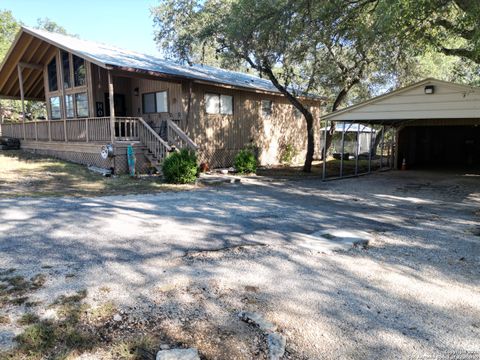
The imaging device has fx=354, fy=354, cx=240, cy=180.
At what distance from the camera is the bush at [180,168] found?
10.8 metres

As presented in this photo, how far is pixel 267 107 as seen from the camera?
17938mm

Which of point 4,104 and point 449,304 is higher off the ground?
point 4,104

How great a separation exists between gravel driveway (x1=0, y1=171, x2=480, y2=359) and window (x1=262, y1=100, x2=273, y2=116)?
10647 millimetres

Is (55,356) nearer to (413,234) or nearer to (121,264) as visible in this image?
(121,264)

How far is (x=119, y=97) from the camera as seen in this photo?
15.6 m

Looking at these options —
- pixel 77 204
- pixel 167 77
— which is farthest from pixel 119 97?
pixel 77 204

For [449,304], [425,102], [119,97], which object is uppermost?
[119,97]

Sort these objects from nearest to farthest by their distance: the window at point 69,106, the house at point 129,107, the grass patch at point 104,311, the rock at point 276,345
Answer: the rock at point 276,345, the grass patch at point 104,311, the house at point 129,107, the window at point 69,106

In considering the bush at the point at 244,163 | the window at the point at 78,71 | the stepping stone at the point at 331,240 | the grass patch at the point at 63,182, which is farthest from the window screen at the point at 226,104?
the stepping stone at the point at 331,240

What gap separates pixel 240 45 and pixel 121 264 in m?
9.93

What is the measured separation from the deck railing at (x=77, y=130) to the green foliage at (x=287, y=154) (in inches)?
323

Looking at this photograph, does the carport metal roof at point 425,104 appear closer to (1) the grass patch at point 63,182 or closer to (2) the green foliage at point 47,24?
(1) the grass patch at point 63,182

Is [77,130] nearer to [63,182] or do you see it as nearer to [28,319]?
[63,182]

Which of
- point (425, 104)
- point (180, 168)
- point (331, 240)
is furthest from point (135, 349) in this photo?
point (425, 104)
